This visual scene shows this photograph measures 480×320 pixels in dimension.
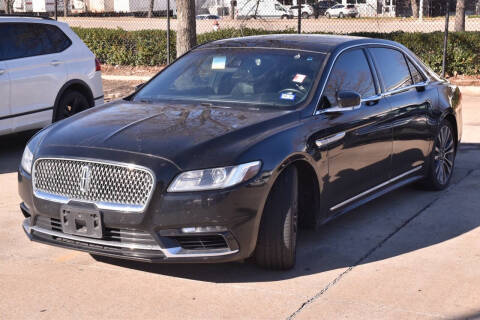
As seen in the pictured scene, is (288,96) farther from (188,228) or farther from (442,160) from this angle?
(442,160)

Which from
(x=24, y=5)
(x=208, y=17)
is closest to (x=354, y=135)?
(x=208, y=17)

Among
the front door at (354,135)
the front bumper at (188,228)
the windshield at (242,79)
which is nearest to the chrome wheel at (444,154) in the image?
the front door at (354,135)

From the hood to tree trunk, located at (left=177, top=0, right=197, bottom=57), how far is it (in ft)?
28.3

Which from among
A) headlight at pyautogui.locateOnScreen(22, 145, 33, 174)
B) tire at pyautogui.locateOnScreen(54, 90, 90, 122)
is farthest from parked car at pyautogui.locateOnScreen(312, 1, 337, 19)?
headlight at pyautogui.locateOnScreen(22, 145, 33, 174)

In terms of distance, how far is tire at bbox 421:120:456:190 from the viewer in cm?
757

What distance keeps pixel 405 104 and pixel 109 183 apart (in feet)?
10.3

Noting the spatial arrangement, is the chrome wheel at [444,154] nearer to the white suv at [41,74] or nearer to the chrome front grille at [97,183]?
the chrome front grille at [97,183]

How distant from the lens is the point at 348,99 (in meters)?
5.82

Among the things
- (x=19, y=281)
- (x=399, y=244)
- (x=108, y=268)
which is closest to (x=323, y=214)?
(x=399, y=244)

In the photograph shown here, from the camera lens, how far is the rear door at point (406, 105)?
22.2ft

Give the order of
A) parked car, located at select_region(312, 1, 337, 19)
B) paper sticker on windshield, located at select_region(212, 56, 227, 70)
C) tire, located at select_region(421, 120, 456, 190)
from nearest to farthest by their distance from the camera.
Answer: paper sticker on windshield, located at select_region(212, 56, 227, 70), tire, located at select_region(421, 120, 456, 190), parked car, located at select_region(312, 1, 337, 19)

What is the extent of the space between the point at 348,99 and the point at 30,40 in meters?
5.46

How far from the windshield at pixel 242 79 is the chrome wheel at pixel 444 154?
6.81ft

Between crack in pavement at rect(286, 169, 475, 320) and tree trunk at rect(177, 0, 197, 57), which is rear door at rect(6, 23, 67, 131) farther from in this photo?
crack in pavement at rect(286, 169, 475, 320)
